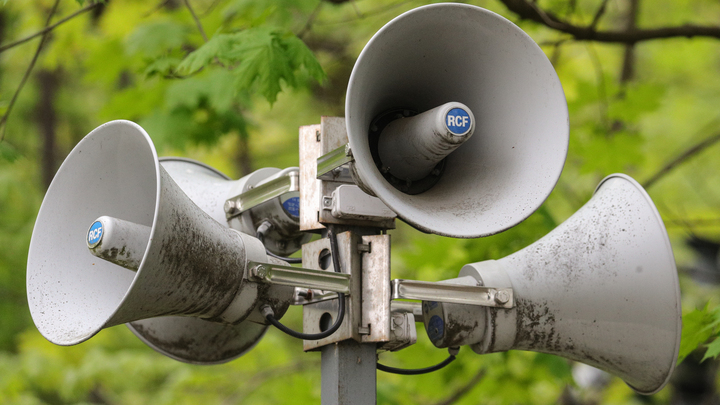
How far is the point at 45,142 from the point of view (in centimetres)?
742

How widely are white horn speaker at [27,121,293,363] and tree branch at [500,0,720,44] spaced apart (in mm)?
1559

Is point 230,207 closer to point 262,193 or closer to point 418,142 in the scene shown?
point 262,193

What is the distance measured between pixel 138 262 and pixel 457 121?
73cm

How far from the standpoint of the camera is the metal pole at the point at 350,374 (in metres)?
1.60

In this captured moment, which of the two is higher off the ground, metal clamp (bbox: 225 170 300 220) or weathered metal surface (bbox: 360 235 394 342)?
metal clamp (bbox: 225 170 300 220)

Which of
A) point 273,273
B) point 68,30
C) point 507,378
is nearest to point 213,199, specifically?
point 273,273

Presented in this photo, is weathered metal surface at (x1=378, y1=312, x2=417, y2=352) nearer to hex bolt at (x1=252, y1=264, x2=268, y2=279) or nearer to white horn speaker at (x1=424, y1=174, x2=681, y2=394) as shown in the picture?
white horn speaker at (x1=424, y1=174, x2=681, y2=394)

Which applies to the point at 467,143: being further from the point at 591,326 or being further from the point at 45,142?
the point at 45,142

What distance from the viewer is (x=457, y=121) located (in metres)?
1.55

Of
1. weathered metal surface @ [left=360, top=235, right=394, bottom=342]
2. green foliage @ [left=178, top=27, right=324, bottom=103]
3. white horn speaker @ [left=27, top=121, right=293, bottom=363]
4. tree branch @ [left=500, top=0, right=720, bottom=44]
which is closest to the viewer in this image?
white horn speaker @ [left=27, top=121, right=293, bottom=363]

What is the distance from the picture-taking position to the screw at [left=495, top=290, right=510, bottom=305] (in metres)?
1.67

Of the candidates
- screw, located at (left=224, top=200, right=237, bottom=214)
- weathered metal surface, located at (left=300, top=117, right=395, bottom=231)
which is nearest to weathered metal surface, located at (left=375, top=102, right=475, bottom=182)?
weathered metal surface, located at (left=300, top=117, right=395, bottom=231)

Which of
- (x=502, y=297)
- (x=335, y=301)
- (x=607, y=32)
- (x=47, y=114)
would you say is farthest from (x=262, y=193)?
(x=47, y=114)

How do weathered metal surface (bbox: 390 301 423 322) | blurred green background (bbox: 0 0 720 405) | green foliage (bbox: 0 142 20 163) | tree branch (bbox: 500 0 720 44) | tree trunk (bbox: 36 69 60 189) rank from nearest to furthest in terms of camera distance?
weathered metal surface (bbox: 390 301 423 322)
green foliage (bbox: 0 142 20 163)
tree branch (bbox: 500 0 720 44)
blurred green background (bbox: 0 0 720 405)
tree trunk (bbox: 36 69 60 189)
